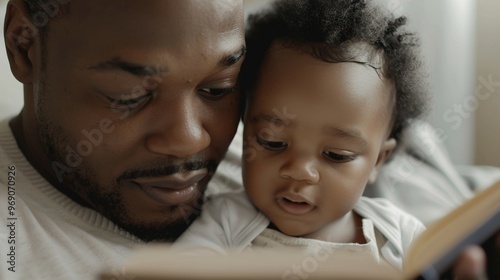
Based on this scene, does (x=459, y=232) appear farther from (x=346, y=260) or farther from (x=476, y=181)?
(x=476, y=181)

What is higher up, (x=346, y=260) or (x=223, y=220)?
(x=346, y=260)

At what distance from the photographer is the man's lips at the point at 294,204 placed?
1.16 meters

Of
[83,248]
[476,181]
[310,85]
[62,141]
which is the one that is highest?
[310,85]

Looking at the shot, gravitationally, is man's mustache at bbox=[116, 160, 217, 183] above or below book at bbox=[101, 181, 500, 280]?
below

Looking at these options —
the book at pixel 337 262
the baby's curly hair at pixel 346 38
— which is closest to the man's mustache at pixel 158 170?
the baby's curly hair at pixel 346 38

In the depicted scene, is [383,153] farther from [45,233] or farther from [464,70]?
[464,70]

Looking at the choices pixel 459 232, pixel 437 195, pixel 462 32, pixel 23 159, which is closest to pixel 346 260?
pixel 459 232

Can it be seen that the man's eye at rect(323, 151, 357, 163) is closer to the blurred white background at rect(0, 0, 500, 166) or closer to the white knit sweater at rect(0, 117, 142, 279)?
the white knit sweater at rect(0, 117, 142, 279)

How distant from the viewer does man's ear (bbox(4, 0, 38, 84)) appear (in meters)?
1.12

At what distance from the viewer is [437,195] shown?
160 centimetres

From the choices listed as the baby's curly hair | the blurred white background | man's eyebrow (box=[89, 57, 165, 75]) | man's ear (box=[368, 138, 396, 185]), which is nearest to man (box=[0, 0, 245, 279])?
man's eyebrow (box=[89, 57, 165, 75])

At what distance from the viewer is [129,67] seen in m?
1.01

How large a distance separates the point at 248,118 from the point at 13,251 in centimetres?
48

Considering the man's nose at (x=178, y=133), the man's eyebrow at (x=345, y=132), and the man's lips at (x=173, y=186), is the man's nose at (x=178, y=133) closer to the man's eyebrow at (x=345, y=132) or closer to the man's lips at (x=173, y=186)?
the man's lips at (x=173, y=186)
